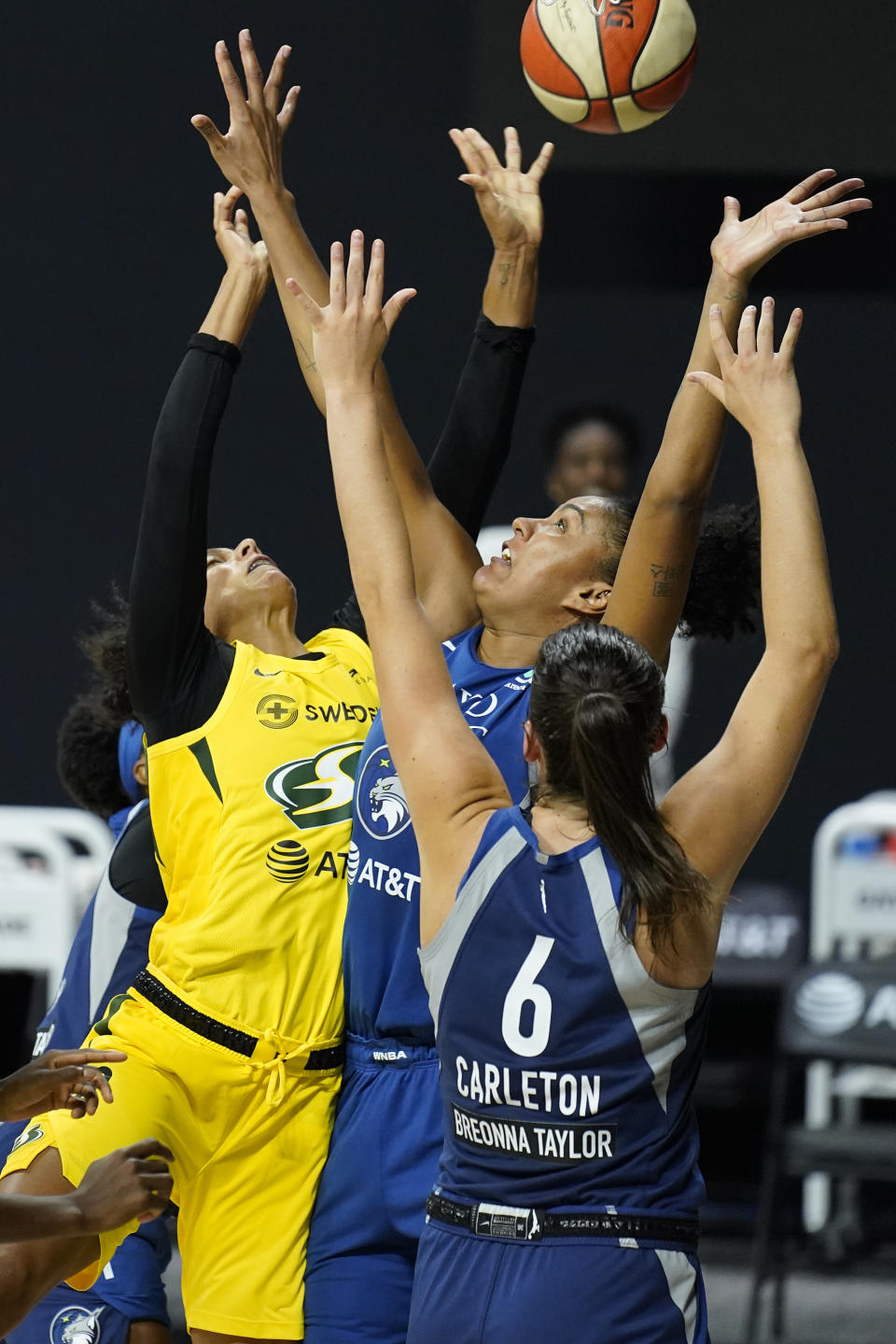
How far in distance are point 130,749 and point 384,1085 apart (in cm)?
125

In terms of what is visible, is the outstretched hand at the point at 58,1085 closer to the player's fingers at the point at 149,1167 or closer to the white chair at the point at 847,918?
the player's fingers at the point at 149,1167

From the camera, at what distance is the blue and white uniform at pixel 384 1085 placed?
106 inches

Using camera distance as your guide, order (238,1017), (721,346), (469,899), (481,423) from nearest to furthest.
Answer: (469,899) → (721,346) → (238,1017) → (481,423)

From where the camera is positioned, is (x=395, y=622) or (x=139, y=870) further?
(x=139, y=870)

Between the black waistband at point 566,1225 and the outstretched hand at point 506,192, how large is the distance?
170cm

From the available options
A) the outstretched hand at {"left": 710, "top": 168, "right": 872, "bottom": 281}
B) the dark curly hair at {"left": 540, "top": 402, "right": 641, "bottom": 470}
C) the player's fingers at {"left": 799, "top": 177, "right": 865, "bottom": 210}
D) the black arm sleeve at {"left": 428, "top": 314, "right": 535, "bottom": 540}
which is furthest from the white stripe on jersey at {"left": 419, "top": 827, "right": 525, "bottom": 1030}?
the dark curly hair at {"left": 540, "top": 402, "right": 641, "bottom": 470}

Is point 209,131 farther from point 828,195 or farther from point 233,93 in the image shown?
point 828,195

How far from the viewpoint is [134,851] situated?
3.23 m

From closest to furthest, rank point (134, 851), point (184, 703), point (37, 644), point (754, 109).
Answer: point (184, 703) → point (134, 851) → point (754, 109) → point (37, 644)

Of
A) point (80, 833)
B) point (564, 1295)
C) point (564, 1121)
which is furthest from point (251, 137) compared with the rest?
point (80, 833)

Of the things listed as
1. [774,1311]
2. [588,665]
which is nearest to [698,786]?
[588,665]

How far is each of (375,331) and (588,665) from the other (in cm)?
58

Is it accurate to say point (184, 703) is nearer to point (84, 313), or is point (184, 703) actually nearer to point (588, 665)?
point (588, 665)

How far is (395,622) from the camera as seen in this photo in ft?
7.34
